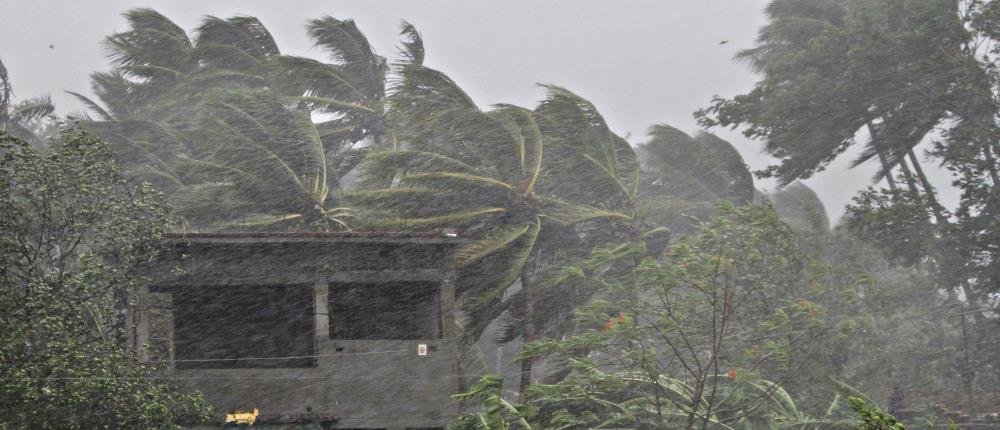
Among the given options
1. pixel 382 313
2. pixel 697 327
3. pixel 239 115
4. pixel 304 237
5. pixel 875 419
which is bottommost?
pixel 875 419

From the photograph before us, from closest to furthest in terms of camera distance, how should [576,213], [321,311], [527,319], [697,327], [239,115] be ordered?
[321,311] → [697,327] → [527,319] → [576,213] → [239,115]

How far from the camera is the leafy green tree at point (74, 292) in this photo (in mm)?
9234

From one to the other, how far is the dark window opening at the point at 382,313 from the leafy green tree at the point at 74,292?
3.62m

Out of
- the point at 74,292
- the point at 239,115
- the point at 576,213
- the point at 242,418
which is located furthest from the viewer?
the point at 239,115

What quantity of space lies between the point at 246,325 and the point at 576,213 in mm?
5670

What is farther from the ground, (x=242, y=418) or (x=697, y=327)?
(x=697, y=327)

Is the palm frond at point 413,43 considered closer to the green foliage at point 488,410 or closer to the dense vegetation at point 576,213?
the dense vegetation at point 576,213

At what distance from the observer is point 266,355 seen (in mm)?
14156

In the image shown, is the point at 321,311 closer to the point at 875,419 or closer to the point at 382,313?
the point at 382,313

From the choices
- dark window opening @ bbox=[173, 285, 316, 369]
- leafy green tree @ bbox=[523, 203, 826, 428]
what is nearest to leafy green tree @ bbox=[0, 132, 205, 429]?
dark window opening @ bbox=[173, 285, 316, 369]

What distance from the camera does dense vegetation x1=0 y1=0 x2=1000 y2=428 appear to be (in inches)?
404

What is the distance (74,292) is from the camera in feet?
32.3

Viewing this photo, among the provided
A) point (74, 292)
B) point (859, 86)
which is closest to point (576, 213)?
point (859, 86)

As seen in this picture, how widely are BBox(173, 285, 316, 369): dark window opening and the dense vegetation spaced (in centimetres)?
183
